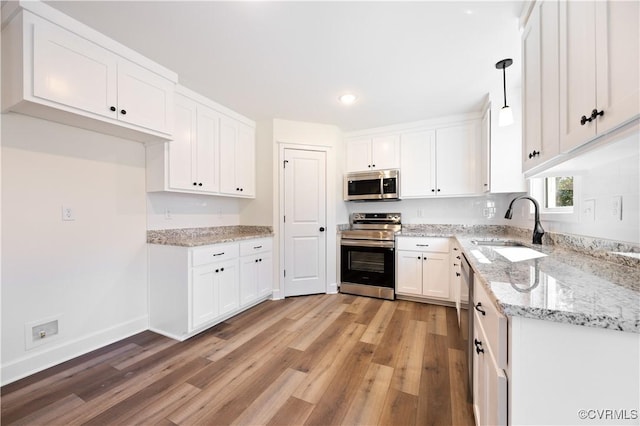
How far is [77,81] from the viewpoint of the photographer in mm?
1697

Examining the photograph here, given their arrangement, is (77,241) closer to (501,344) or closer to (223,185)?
(223,185)

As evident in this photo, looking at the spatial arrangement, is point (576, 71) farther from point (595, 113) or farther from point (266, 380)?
point (266, 380)

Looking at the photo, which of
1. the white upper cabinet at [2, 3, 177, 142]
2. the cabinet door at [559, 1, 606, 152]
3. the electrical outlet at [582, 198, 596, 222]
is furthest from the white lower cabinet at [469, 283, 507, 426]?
the white upper cabinet at [2, 3, 177, 142]

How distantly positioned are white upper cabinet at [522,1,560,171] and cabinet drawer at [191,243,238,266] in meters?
2.53

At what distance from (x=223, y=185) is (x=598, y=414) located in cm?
308

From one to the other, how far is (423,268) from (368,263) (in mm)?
678

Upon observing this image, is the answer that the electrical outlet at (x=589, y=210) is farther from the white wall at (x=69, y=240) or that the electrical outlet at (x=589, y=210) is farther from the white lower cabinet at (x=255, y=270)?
the white wall at (x=69, y=240)

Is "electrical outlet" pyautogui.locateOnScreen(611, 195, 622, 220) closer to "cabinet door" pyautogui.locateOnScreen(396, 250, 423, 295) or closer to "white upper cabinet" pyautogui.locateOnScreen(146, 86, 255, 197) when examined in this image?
"cabinet door" pyautogui.locateOnScreen(396, 250, 423, 295)

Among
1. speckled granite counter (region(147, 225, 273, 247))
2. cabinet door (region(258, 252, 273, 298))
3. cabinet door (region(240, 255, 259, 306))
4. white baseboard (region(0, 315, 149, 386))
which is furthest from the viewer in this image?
cabinet door (region(258, 252, 273, 298))

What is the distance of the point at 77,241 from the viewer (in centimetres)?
206

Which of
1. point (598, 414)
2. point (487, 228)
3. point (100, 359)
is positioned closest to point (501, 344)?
point (598, 414)

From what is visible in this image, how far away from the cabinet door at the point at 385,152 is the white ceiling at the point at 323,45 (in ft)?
2.44

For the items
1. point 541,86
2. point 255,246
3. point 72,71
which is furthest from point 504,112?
point 72,71

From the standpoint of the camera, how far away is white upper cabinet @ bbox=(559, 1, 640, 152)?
733 mm
